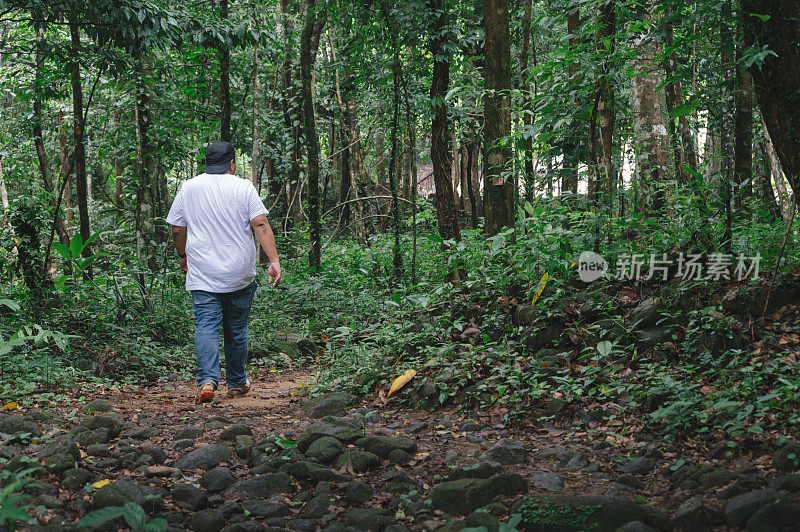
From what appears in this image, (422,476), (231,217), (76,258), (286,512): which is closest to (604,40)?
(231,217)

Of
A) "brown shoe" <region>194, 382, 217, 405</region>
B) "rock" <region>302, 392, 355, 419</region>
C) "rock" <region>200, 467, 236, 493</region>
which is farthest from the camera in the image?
"brown shoe" <region>194, 382, 217, 405</region>

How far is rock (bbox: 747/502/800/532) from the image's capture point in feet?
7.59

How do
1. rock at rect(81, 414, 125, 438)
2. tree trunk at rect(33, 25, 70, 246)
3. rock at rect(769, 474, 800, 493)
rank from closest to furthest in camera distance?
rock at rect(769, 474, 800, 493) < rock at rect(81, 414, 125, 438) < tree trunk at rect(33, 25, 70, 246)

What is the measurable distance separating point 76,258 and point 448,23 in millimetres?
5928

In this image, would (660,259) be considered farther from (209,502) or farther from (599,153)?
(209,502)

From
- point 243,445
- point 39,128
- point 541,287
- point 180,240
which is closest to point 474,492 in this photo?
point 243,445

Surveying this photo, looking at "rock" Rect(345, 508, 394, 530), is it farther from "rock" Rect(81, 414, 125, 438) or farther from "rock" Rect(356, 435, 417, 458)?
"rock" Rect(81, 414, 125, 438)

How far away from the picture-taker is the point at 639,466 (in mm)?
3336

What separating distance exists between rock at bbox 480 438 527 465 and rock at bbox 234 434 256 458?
1.43 m

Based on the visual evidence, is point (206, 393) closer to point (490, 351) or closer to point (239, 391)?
point (239, 391)

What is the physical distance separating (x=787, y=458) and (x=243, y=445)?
9.67ft

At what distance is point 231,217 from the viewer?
17.4 ft

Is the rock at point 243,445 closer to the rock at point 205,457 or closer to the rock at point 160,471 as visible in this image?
the rock at point 205,457

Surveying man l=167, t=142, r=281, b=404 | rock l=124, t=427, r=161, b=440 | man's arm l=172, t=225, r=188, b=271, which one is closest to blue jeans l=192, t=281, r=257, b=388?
man l=167, t=142, r=281, b=404
